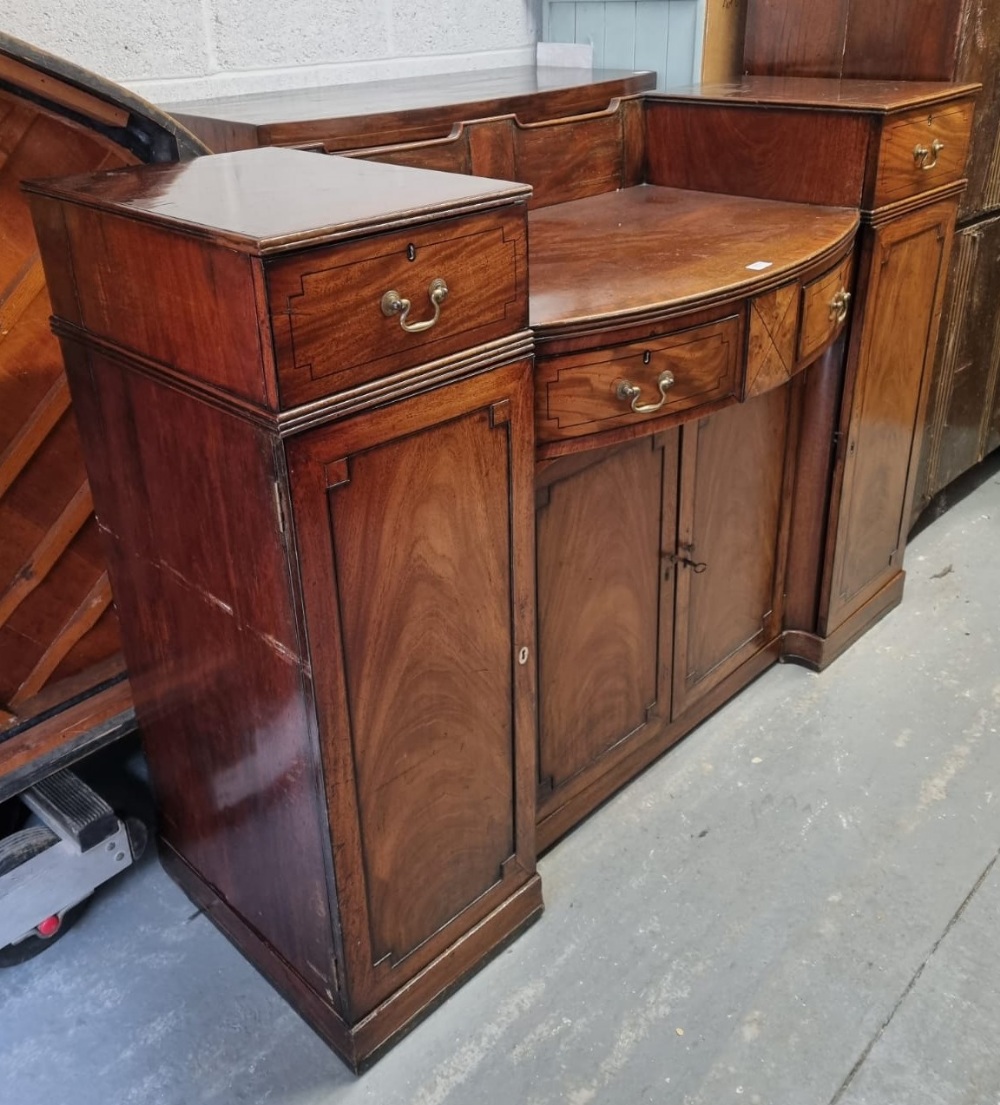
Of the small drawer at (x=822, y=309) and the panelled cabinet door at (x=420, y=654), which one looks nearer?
the panelled cabinet door at (x=420, y=654)

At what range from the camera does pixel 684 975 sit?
154 cm

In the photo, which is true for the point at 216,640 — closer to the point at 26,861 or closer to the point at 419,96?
the point at 26,861

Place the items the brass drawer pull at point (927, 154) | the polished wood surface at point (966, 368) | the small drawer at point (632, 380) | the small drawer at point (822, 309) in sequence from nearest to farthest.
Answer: the small drawer at point (632, 380), the small drawer at point (822, 309), the brass drawer pull at point (927, 154), the polished wood surface at point (966, 368)

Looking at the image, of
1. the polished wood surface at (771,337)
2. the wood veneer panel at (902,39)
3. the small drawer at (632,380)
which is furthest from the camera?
the wood veneer panel at (902,39)

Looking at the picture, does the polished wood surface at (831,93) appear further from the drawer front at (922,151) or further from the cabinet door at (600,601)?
the cabinet door at (600,601)

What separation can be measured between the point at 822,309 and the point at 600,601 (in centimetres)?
59

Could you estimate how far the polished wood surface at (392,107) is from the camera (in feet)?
4.89

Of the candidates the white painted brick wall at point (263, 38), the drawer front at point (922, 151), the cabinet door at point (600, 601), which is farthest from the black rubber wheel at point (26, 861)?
the drawer front at point (922, 151)

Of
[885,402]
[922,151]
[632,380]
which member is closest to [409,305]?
[632,380]

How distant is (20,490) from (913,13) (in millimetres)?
1848

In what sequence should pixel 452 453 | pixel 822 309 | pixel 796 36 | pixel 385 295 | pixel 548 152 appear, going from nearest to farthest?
1. pixel 385 295
2. pixel 452 453
3. pixel 822 309
4. pixel 548 152
5. pixel 796 36

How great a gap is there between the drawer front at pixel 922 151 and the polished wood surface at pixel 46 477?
1147 mm

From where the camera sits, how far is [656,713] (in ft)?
6.26

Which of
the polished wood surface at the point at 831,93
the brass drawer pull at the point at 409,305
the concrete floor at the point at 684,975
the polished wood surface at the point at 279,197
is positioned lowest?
the concrete floor at the point at 684,975
